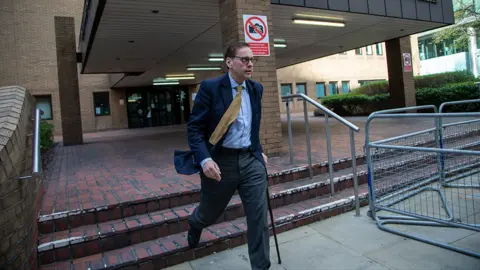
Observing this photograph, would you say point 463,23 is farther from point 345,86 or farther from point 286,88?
point 345,86

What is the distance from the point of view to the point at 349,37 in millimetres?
11195

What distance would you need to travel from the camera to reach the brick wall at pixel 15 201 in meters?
2.26

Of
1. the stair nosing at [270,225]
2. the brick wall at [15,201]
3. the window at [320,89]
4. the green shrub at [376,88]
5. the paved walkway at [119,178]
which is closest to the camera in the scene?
the brick wall at [15,201]

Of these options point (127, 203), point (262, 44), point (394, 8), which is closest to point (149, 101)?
point (394, 8)

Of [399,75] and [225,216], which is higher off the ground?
[399,75]

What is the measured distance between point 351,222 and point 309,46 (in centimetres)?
989

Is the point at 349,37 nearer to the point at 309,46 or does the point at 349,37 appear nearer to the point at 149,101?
the point at 309,46

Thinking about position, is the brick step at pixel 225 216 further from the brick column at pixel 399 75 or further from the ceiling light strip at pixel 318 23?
the brick column at pixel 399 75

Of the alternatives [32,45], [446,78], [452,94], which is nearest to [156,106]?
[32,45]

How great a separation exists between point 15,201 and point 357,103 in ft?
52.4

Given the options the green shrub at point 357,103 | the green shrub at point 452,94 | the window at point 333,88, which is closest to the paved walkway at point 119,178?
the green shrub at point 452,94

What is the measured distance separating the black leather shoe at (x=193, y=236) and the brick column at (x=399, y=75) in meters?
11.7

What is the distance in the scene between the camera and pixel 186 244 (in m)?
3.10

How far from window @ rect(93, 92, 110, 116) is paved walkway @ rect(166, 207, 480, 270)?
65.5ft
